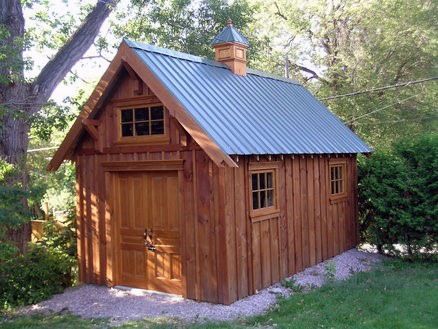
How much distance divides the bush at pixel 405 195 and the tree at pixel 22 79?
7.79m

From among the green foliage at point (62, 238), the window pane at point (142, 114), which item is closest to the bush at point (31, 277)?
the green foliage at point (62, 238)

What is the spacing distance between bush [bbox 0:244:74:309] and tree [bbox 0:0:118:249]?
4.05 ft

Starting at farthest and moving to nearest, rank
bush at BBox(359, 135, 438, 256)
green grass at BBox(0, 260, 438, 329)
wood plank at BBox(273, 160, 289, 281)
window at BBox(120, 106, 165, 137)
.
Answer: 1. bush at BBox(359, 135, 438, 256)
2. wood plank at BBox(273, 160, 289, 281)
3. window at BBox(120, 106, 165, 137)
4. green grass at BBox(0, 260, 438, 329)

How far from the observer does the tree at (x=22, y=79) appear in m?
9.88

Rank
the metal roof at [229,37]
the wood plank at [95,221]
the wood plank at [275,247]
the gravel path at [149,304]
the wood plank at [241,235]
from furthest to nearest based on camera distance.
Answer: the metal roof at [229,37] < the wood plank at [95,221] < the wood plank at [275,247] < the wood plank at [241,235] < the gravel path at [149,304]

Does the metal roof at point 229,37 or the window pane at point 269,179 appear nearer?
the window pane at point 269,179

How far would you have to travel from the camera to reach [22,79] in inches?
417

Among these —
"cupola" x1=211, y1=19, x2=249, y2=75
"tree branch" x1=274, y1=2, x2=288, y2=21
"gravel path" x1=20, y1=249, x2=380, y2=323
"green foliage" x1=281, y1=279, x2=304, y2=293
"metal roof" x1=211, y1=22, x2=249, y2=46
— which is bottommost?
"gravel path" x1=20, y1=249, x2=380, y2=323

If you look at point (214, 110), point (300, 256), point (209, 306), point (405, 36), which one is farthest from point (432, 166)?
point (405, 36)

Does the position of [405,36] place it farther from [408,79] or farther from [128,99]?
[128,99]

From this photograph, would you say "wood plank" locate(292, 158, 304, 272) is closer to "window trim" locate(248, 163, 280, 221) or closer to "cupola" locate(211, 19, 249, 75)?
"window trim" locate(248, 163, 280, 221)

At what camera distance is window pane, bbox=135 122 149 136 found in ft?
30.6

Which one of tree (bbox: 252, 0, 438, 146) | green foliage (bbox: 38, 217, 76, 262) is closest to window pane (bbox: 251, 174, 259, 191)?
green foliage (bbox: 38, 217, 76, 262)

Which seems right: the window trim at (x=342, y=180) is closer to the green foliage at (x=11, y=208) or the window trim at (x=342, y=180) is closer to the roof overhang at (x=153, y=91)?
the roof overhang at (x=153, y=91)
